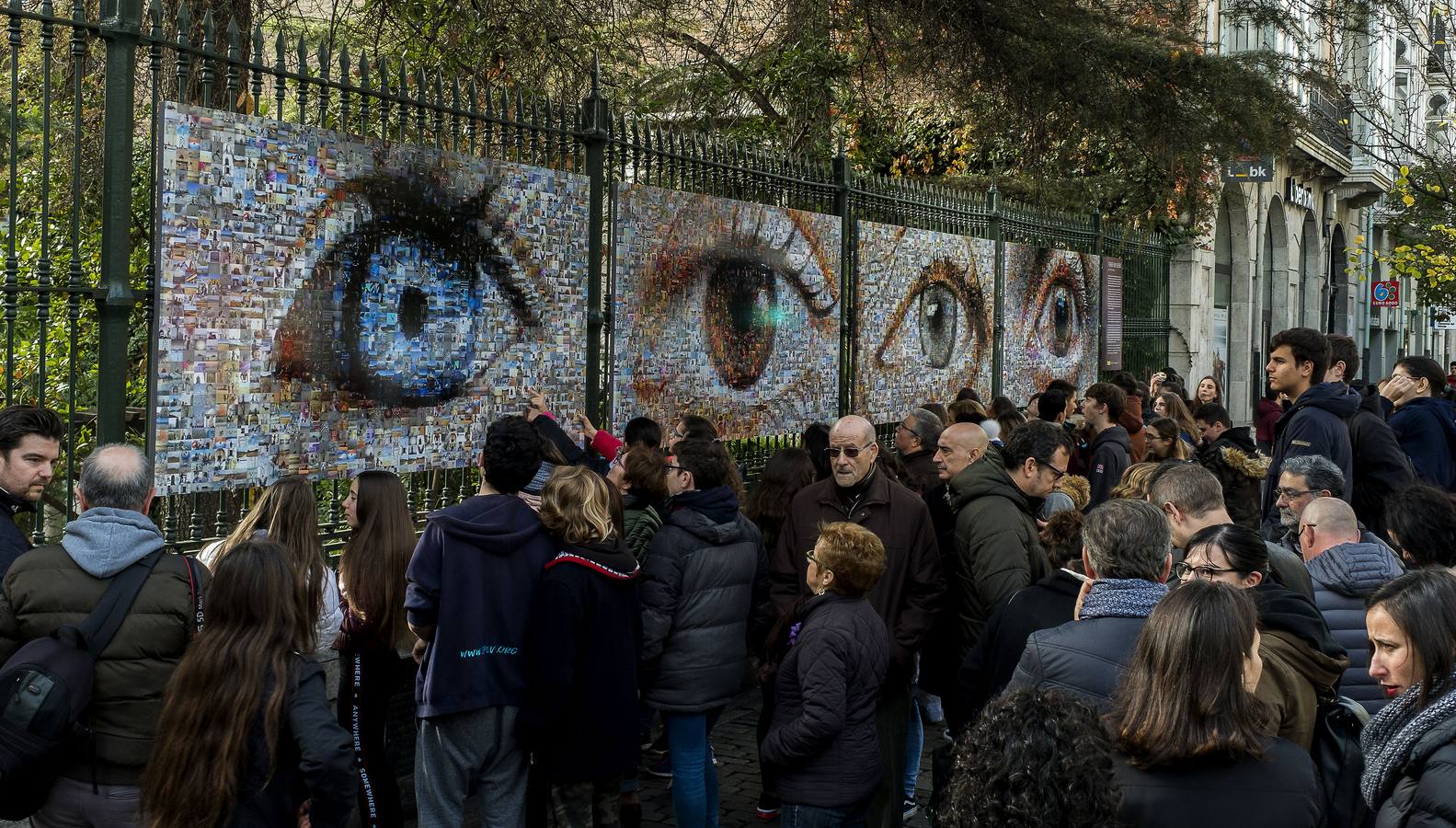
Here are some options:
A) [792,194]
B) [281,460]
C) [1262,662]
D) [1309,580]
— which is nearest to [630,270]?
[792,194]

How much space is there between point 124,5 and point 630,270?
11.2ft

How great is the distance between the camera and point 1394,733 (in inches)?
127

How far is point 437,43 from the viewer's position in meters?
10.8

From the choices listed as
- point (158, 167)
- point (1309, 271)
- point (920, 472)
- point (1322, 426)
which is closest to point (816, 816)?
point (920, 472)

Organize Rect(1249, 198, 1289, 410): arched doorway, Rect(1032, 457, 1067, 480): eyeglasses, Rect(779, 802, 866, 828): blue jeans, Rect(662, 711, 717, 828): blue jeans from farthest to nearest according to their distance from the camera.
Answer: Rect(1249, 198, 1289, 410): arched doorway
Rect(1032, 457, 1067, 480): eyeglasses
Rect(662, 711, 717, 828): blue jeans
Rect(779, 802, 866, 828): blue jeans

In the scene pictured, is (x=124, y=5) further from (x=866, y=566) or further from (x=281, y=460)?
(x=866, y=566)

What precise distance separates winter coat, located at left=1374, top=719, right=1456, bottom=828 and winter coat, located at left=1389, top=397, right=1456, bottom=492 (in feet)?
21.8

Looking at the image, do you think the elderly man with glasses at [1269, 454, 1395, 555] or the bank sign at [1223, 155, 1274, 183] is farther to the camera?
the bank sign at [1223, 155, 1274, 183]

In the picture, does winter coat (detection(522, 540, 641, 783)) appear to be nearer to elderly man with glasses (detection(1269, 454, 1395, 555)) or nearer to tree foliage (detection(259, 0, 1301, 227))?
elderly man with glasses (detection(1269, 454, 1395, 555))

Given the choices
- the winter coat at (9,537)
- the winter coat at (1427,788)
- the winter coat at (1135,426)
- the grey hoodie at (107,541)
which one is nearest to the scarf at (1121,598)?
the winter coat at (1427,788)

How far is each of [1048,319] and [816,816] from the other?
10097mm

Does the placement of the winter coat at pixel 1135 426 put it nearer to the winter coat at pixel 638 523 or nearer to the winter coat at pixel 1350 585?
the winter coat at pixel 638 523

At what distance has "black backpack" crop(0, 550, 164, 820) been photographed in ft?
11.4

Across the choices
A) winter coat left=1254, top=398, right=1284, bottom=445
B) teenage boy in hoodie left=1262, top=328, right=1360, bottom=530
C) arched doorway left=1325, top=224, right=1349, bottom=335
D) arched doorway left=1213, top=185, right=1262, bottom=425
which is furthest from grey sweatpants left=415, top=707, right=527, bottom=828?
arched doorway left=1325, top=224, right=1349, bottom=335
